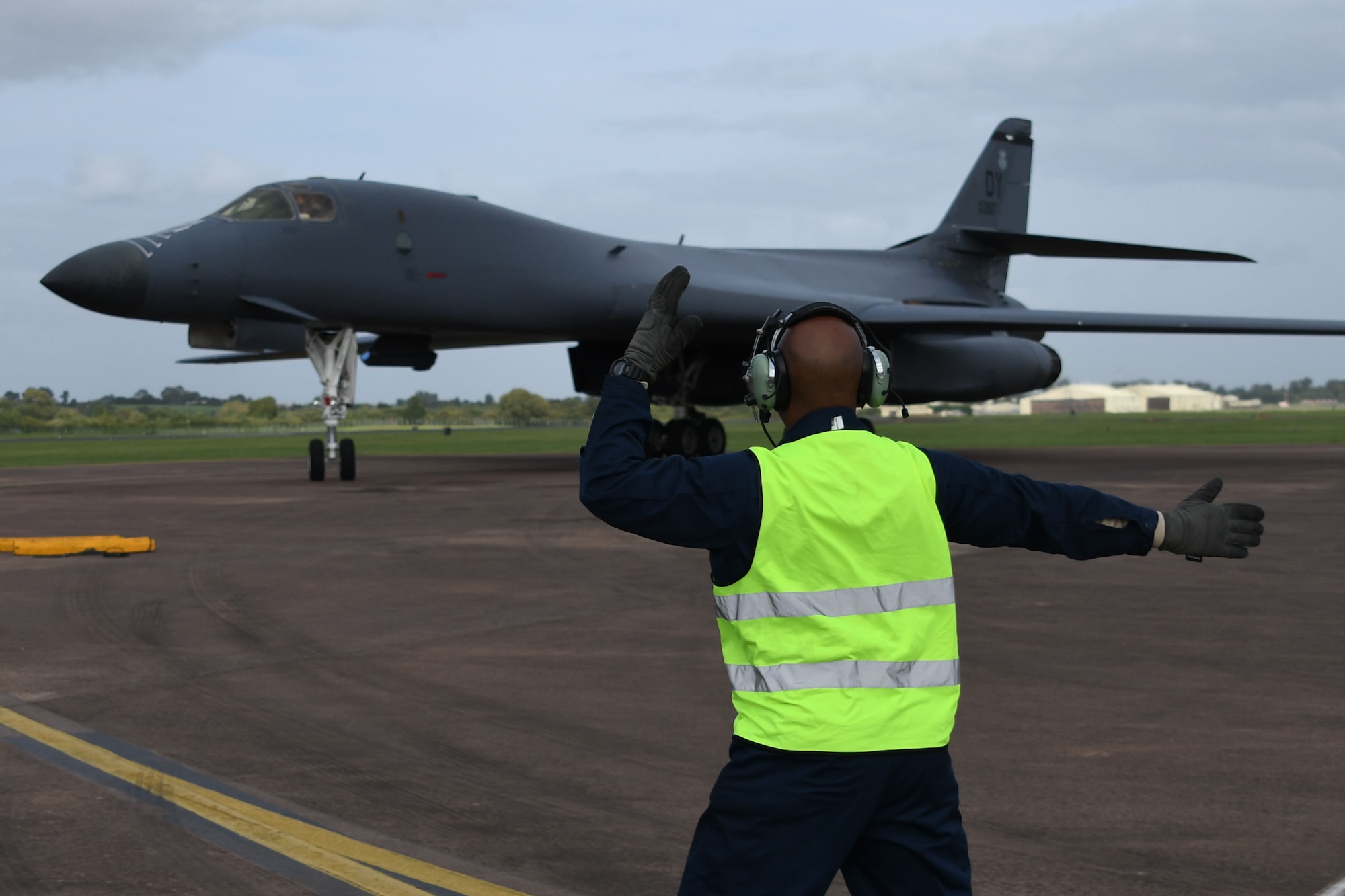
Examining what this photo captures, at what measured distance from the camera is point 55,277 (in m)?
16.3

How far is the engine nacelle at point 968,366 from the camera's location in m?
24.4

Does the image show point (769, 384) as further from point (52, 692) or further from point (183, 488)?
point (183, 488)

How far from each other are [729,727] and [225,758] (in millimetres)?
2028

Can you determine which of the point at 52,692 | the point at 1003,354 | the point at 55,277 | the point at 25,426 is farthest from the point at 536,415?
the point at 52,692

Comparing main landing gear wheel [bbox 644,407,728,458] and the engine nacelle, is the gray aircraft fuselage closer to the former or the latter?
the engine nacelle


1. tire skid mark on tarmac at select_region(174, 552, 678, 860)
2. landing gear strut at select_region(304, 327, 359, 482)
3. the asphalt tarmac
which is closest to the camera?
the asphalt tarmac

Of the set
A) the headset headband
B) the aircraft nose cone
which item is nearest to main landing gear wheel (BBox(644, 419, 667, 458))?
the aircraft nose cone

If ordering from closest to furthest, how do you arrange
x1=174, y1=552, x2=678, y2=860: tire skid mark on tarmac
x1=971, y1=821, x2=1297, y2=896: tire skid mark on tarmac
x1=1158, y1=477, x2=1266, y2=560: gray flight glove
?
x1=1158, y1=477, x2=1266, y2=560: gray flight glove, x1=971, y1=821, x2=1297, y2=896: tire skid mark on tarmac, x1=174, y1=552, x2=678, y2=860: tire skid mark on tarmac

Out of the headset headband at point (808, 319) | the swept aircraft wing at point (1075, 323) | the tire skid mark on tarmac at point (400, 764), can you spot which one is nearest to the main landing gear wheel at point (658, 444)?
the swept aircraft wing at point (1075, 323)

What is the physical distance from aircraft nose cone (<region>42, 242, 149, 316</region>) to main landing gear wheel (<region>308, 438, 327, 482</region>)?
3.66 meters

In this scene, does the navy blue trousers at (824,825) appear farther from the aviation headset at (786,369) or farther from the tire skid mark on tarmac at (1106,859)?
the tire skid mark on tarmac at (1106,859)

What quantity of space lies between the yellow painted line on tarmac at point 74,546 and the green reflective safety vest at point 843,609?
32.3 ft

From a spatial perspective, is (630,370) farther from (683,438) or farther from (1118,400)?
(1118,400)

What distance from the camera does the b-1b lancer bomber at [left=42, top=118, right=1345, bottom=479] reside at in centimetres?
1733
